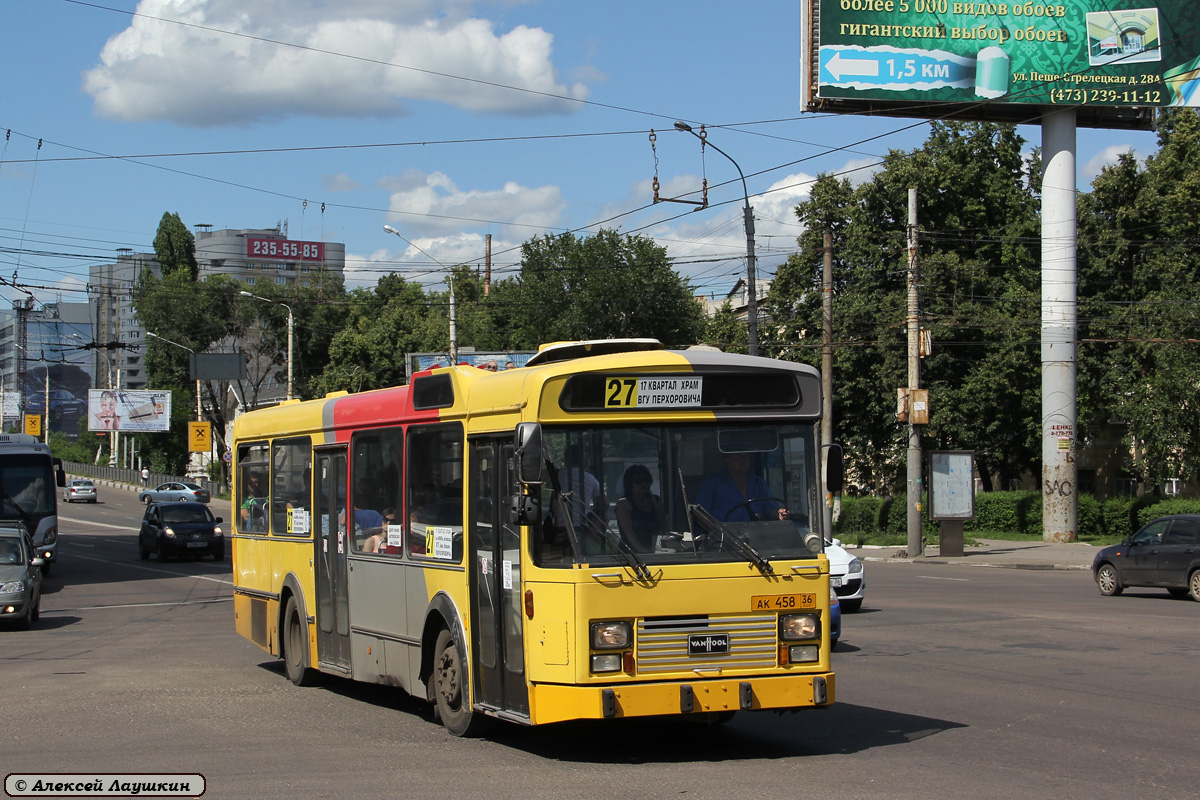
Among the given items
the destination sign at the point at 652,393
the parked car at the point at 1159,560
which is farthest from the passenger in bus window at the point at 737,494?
the parked car at the point at 1159,560

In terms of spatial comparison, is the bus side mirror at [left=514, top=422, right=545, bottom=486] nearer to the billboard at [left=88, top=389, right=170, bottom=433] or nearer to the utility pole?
the utility pole

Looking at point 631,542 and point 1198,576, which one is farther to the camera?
point 1198,576

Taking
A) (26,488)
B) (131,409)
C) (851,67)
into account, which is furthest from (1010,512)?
(131,409)

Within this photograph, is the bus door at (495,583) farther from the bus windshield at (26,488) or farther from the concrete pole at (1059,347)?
the concrete pole at (1059,347)

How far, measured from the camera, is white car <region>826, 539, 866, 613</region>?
58.9ft

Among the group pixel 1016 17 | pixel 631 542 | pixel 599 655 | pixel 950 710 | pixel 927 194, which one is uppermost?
pixel 1016 17

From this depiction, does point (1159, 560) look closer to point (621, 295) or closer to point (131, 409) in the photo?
point (621, 295)

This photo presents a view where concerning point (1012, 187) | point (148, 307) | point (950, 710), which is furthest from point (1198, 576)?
point (148, 307)

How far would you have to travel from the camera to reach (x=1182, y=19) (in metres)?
39.0

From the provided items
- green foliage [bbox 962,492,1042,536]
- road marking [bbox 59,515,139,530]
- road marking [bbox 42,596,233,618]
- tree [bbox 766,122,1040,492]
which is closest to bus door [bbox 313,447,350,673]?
road marking [bbox 42,596,233,618]

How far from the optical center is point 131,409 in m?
90.7

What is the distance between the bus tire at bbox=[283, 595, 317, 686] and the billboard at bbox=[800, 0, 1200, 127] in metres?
28.8

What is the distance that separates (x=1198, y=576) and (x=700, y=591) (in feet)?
51.0

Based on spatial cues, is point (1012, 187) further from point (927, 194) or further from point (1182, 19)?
point (1182, 19)
